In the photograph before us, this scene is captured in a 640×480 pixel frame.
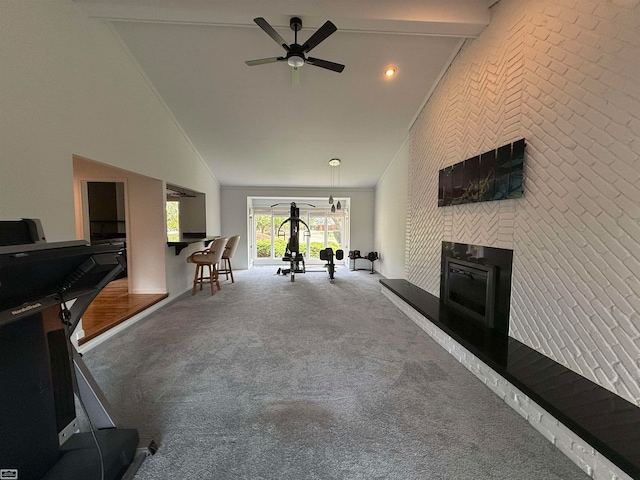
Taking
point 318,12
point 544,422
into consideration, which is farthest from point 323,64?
point 544,422

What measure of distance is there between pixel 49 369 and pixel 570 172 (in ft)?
11.1

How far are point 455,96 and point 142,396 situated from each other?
448 centimetres

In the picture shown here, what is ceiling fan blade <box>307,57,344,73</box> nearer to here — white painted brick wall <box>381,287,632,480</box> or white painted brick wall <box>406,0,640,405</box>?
white painted brick wall <box>406,0,640,405</box>

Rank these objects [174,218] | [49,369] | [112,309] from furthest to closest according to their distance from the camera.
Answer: [174,218] < [112,309] < [49,369]

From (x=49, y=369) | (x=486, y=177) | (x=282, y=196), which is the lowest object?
(x=49, y=369)

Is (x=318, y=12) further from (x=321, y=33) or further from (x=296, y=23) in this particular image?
(x=321, y=33)

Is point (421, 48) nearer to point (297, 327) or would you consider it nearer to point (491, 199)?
point (491, 199)

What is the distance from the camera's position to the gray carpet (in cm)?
141

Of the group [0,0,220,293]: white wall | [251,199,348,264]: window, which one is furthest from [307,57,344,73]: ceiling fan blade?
[251,199,348,264]: window

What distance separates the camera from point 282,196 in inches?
297

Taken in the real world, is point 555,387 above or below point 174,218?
below

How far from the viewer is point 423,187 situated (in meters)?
4.15

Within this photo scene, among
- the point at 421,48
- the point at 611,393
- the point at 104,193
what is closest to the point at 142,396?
the point at 611,393

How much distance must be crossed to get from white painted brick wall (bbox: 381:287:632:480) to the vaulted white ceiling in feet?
10.9
